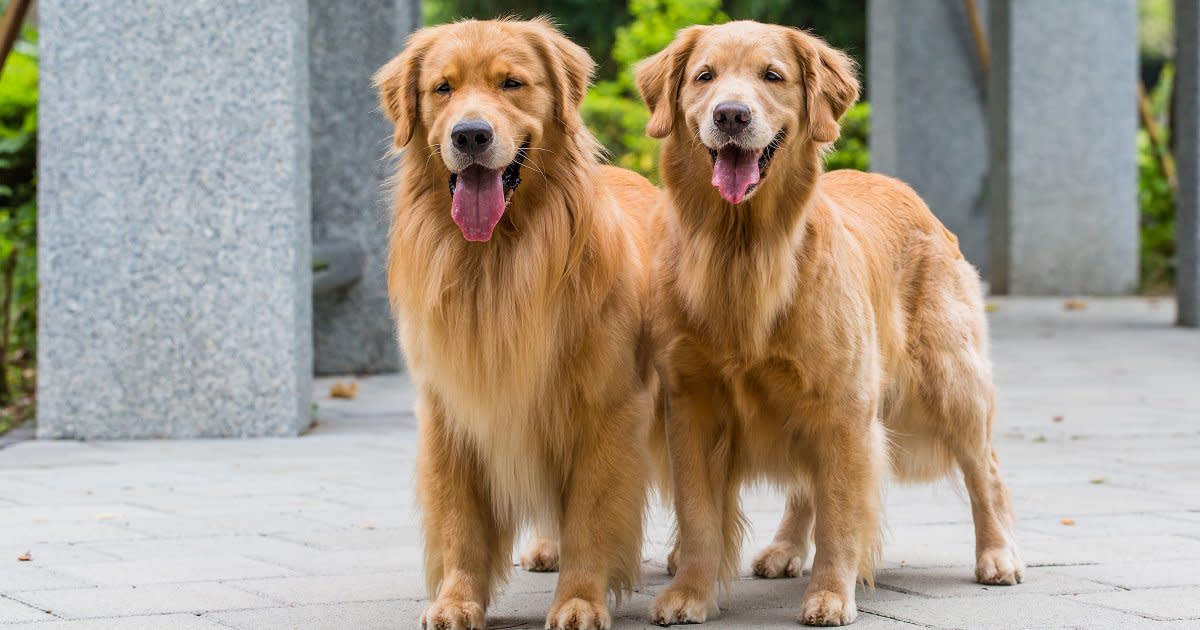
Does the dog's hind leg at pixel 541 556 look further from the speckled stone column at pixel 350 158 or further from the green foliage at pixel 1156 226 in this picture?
the green foliage at pixel 1156 226

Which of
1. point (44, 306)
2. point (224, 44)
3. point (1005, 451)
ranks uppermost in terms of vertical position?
point (224, 44)

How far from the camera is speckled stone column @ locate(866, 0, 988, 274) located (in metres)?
19.1

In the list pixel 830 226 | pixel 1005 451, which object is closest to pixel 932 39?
pixel 1005 451

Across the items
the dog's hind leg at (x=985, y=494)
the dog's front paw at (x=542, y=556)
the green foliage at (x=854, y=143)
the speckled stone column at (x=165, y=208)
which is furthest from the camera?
the green foliage at (x=854, y=143)

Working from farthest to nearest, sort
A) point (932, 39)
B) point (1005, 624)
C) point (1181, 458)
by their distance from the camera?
point (932, 39) < point (1181, 458) < point (1005, 624)

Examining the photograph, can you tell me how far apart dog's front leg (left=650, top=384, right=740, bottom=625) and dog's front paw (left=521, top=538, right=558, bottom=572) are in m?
0.82

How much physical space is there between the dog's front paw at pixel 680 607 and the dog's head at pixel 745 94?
1066mm

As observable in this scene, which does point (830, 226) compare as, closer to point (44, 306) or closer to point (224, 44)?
point (224, 44)

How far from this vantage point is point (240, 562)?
4730mm

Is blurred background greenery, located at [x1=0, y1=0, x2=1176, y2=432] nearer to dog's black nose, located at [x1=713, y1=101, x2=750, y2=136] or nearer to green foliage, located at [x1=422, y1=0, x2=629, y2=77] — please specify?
green foliage, located at [x1=422, y1=0, x2=629, y2=77]

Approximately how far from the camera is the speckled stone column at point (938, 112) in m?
A: 19.1

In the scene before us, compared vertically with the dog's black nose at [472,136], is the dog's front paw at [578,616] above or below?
below

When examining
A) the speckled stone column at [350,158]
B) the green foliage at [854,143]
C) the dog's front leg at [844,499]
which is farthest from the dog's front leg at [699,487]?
the green foliage at [854,143]

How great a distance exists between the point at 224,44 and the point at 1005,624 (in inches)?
192
